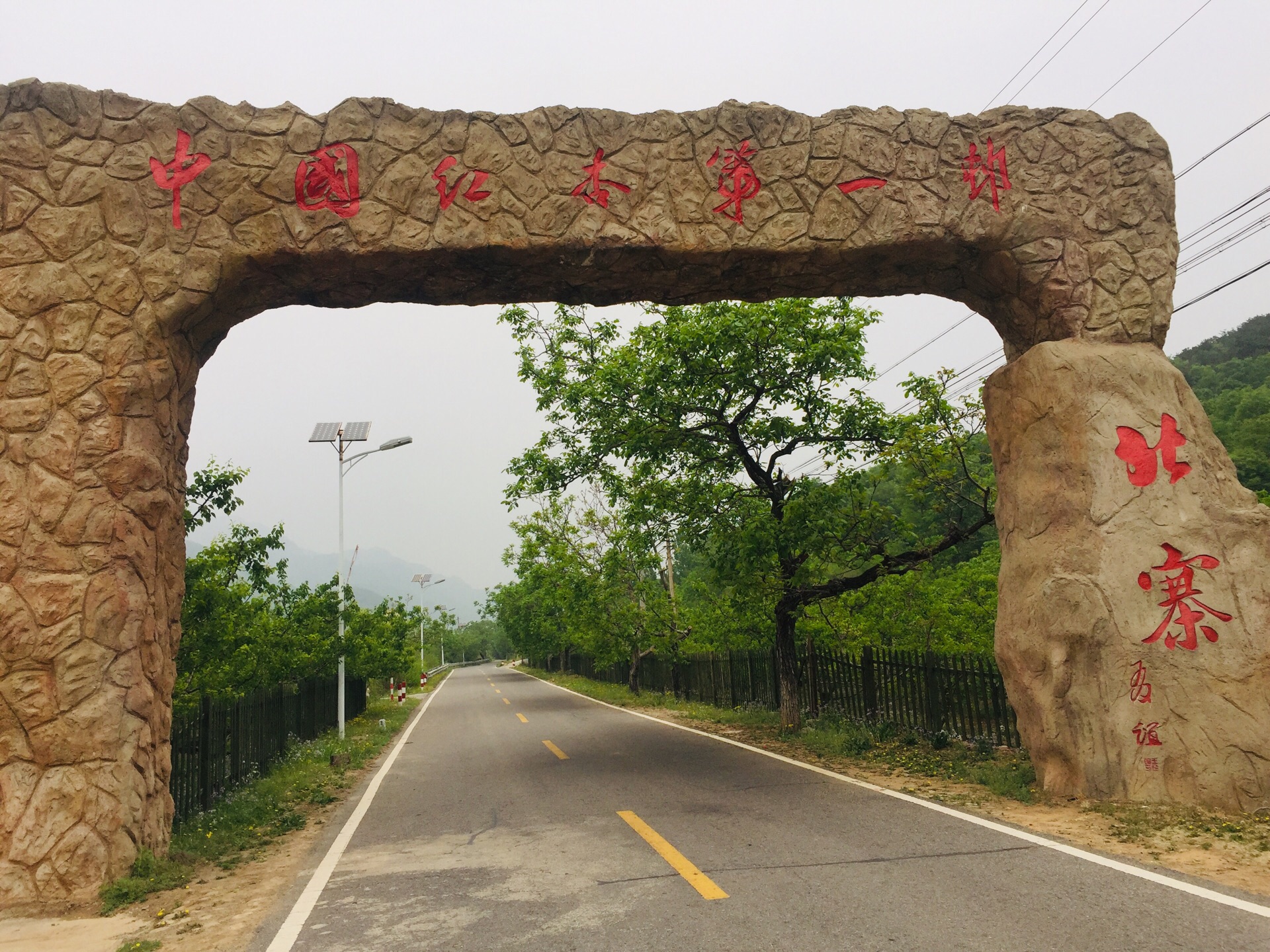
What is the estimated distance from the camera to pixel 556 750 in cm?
1460

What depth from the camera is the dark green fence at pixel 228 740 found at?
8.88 meters

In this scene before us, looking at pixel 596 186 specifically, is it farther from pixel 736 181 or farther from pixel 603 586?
pixel 603 586

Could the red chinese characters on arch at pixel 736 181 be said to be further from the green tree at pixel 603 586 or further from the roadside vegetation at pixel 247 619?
the green tree at pixel 603 586

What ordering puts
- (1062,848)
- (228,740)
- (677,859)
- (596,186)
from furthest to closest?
(228,740) → (596,186) → (677,859) → (1062,848)

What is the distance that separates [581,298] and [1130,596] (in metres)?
6.31

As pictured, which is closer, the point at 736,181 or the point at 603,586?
the point at 736,181

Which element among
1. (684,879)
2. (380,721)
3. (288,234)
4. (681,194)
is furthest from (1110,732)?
(380,721)

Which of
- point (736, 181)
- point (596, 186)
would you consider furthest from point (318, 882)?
point (736, 181)

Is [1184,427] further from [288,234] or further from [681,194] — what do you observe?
[288,234]

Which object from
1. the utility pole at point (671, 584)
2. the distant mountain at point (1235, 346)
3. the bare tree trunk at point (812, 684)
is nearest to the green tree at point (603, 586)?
the utility pole at point (671, 584)

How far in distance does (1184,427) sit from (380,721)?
1915 centimetres

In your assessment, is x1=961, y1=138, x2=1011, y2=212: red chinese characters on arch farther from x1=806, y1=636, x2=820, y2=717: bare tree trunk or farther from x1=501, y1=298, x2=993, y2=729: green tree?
x1=806, y1=636, x2=820, y2=717: bare tree trunk

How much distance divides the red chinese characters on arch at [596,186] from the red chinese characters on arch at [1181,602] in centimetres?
626

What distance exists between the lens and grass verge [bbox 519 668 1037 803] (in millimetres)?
9031
